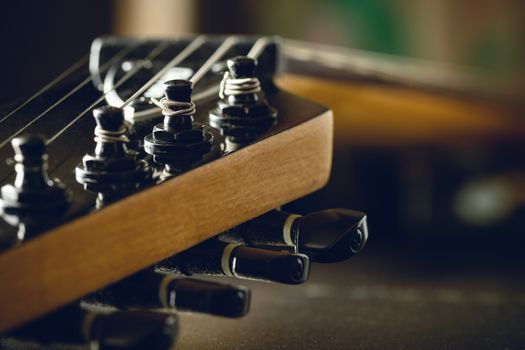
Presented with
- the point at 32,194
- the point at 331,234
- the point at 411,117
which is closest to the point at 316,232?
the point at 331,234

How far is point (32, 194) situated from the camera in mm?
614

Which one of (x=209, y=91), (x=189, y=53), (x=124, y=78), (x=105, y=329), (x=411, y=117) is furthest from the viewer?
(x=411, y=117)

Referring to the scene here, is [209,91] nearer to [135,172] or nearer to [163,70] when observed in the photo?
[163,70]

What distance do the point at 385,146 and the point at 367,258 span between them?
2.01 ft

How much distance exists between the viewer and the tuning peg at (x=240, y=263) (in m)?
0.65

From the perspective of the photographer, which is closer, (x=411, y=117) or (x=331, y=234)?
(x=331, y=234)

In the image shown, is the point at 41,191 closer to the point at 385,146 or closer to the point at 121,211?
the point at 121,211

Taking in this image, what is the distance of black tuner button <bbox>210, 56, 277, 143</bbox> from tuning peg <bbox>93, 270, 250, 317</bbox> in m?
0.22

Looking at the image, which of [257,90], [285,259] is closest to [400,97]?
[257,90]

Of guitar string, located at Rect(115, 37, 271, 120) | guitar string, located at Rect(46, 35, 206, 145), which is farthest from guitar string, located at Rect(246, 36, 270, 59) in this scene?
→ guitar string, located at Rect(46, 35, 206, 145)

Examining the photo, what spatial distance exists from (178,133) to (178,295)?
0.19 metres

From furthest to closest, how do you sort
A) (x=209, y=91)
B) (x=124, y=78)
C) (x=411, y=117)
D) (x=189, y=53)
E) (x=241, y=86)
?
(x=411, y=117), (x=189, y=53), (x=124, y=78), (x=209, y=91), (x=241, y=86)

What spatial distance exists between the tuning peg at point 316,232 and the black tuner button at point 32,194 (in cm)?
21

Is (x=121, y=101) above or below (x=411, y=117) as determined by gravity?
above
